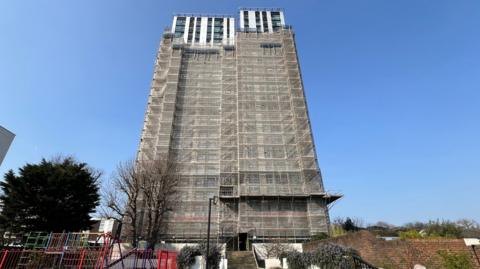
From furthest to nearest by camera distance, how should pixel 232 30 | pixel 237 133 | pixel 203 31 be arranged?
pixel 232 30 < pixel 203 31 < pixel 237 133

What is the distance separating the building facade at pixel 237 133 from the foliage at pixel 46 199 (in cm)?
734

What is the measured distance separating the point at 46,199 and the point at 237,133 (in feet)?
60.0

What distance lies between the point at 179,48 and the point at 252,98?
13304mm

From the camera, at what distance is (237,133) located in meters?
31.4

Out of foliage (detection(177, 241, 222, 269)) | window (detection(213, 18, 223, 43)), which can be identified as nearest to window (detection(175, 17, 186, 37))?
window (detection(213, 18, 223, 43))

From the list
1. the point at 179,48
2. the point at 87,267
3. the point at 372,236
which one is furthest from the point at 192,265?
the point at 179,48

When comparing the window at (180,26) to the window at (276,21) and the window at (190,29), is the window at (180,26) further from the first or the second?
the window at (276,21)

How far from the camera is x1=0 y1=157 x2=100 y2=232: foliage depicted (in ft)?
67.4

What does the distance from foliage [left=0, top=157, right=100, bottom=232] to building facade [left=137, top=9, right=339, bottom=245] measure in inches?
289

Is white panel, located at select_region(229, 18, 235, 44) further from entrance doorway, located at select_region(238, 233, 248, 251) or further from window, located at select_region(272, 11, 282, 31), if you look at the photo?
entrance doorway, located at select_region(238, 233, 248, 251)

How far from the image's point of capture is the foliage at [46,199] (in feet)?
67.4

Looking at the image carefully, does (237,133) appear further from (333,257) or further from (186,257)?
(333,257)

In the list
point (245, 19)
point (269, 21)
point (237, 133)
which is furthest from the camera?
point (245, 19)

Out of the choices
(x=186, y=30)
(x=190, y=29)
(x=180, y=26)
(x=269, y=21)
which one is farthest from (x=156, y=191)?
(x=269, y=21)
